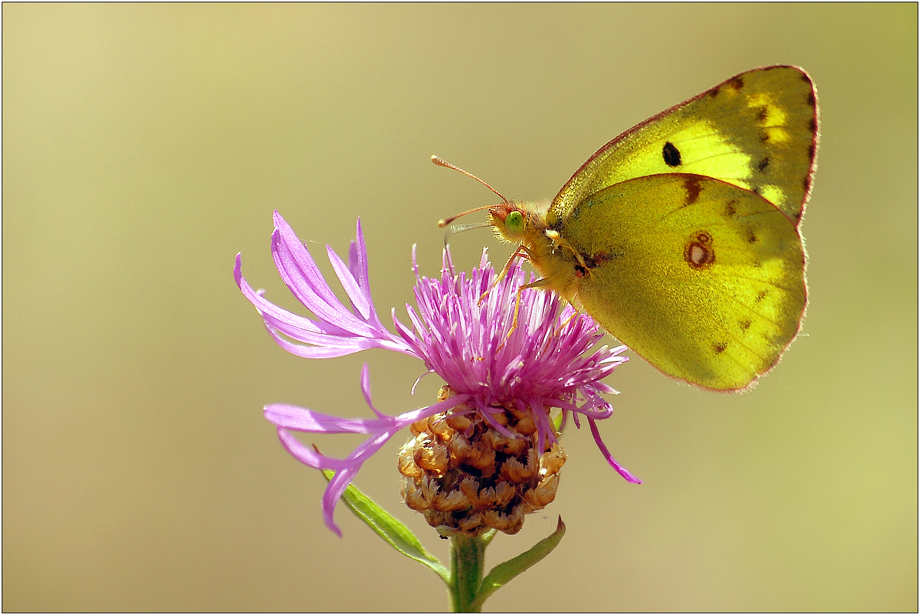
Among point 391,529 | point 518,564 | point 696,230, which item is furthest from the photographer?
point 696,230

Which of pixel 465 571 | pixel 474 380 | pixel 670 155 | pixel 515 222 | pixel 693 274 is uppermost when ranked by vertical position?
pixel 670 155

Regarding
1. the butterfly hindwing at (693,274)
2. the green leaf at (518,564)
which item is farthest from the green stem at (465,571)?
the butterfly hindwing at (693,274)

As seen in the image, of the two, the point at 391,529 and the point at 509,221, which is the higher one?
the point at 509,221

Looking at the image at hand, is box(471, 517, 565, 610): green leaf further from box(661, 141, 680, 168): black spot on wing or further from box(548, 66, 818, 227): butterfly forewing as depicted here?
box(661, 141, 680, 168): black spot on wing

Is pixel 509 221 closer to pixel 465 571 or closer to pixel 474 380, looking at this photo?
pixel 474 380

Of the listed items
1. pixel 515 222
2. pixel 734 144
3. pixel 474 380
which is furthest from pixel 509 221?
pixel 734 144

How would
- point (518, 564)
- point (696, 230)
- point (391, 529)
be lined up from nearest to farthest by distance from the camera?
point (518, 564)
point (391, 529)
point (696, 230)

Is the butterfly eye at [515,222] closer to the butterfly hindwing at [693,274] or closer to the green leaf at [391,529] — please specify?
the butterfly hindwing at [693,274]

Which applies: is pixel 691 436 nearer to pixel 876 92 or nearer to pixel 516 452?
pixel 876 92
